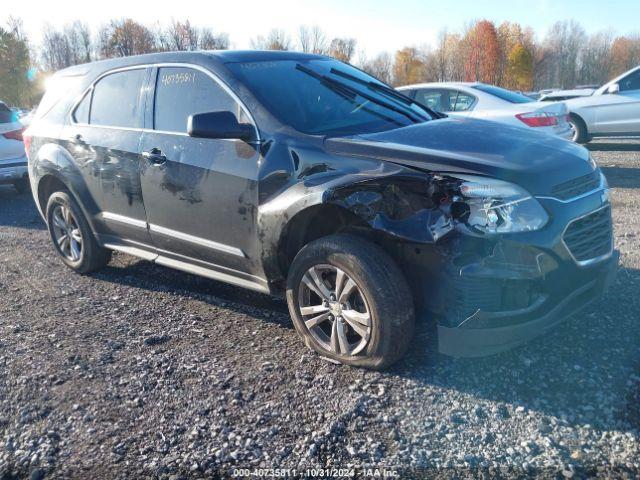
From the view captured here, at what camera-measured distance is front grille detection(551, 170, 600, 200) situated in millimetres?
2948

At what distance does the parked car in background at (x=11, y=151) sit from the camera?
9.08 meters

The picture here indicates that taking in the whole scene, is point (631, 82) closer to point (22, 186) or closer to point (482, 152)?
point (482, 152)

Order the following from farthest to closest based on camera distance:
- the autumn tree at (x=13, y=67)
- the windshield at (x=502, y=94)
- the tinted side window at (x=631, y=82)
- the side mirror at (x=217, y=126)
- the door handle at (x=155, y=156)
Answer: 1. the autumn tree at (x=13, y=67)
2. the tinted side window at (x=631, y=82)
3. the windshield at (x=502, y=94)
4. the door handle at (x=155, y=156)
5. the side mirror at (x=217, y=126)

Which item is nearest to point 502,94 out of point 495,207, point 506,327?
point 495,207

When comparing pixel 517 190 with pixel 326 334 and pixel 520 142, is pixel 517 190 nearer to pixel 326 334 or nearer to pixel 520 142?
pixel 520 142

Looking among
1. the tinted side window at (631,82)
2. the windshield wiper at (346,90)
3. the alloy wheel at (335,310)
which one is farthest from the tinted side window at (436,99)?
the alloy wheel at (335,310)

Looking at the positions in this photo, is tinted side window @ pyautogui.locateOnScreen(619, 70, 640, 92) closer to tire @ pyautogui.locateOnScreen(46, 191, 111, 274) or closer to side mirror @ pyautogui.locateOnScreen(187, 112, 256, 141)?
side mirror @ pyautogui.locateOnScreen(187, 112, 256, 141)

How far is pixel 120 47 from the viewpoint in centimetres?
5547

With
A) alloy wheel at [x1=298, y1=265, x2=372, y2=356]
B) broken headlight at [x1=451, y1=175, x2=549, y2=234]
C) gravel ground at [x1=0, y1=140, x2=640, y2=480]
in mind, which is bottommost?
gravel ground at [x1=0, y1=140, x2=640, y2=480]

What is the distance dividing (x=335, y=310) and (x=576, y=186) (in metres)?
1.50

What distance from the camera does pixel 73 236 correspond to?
17.3 feet

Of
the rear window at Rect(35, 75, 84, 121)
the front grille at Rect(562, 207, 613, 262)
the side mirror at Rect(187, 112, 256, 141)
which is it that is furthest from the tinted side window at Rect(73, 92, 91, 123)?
the front grille at Rect(562, 207, 613, 262)

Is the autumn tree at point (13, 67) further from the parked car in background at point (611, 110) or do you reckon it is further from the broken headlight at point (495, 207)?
the broken headlight at point (495, 207)

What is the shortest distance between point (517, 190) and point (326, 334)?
1434mm
